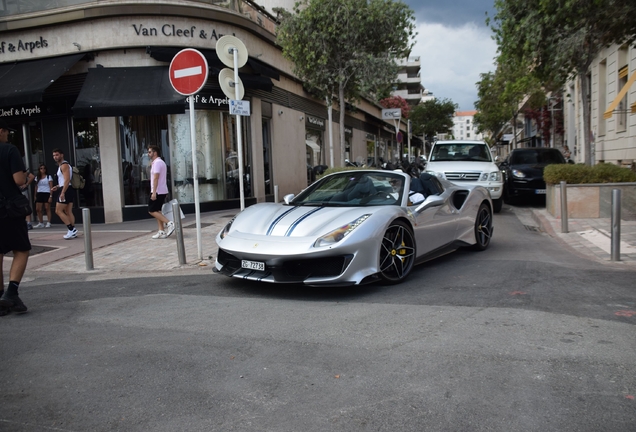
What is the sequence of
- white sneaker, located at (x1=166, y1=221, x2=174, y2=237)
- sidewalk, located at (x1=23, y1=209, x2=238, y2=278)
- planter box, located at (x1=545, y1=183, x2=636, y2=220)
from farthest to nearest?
planter box, located at (x1=545, y1=183, x2=636, y2=220) < white sneaker, located at (x1=166, y1=221, x2=174, y2=237) < sidewalk, located at (x1=23, y1=209, x2=238, y2=278)

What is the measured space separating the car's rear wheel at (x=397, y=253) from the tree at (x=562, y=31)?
809cm

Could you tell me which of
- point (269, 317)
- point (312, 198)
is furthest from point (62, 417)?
point (312, 198)

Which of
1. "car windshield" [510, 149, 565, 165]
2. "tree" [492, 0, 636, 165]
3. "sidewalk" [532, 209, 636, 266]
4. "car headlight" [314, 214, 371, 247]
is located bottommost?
"sidewalk" [532, 209, 636, 266]

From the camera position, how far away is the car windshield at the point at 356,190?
6.43 meters

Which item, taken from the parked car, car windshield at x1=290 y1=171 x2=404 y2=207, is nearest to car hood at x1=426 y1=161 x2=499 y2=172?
the parked car

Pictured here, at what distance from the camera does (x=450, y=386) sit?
316cm

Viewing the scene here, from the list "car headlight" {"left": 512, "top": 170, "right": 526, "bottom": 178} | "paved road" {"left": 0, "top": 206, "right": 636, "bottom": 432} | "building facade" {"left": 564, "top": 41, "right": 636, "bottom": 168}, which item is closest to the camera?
"paved road" {"left": 0, "top": 206, "right": 636, "bottom": 432}

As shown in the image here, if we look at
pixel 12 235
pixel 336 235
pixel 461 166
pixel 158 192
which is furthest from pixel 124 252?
pixel 461 166

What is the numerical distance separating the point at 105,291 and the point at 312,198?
2.69 meters

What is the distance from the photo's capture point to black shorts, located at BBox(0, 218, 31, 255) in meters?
4.98

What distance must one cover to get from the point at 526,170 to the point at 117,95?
1095 cm

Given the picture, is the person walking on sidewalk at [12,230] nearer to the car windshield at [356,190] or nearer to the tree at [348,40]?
the car windshield at [356,190]

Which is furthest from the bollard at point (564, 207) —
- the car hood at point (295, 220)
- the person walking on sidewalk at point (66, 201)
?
the person walking on sidewalk at point (66, 201)

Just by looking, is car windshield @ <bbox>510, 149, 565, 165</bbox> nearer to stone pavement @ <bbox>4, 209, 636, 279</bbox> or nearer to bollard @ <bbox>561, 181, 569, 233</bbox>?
stone pavement @ <bbox>4, 209, 636, 279</bbox>
